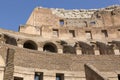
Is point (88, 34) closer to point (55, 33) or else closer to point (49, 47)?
point (55, 33)

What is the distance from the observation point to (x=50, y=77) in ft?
52.0

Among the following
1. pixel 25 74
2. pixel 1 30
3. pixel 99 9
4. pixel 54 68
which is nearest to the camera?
pixel 25 74

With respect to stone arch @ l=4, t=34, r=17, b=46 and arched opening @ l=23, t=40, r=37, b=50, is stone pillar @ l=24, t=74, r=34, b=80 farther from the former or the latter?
arched opening @ l=23, t=40, r=37, b=50

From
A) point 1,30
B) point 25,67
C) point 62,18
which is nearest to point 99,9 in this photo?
point 62,18

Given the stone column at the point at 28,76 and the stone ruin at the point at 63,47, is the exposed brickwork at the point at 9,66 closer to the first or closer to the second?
the stone ruin at the point at 63,47

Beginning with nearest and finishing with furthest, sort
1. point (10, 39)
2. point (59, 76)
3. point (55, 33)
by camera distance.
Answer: point (59, 76)
point (10, 39)
point (55, 33)

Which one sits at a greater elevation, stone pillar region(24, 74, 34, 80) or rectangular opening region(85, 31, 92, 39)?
rectangular opening region(85, 31, 92, 39)

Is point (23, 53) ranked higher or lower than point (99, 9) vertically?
lower

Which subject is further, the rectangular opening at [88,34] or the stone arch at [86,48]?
the rectangular opening at [88,34]

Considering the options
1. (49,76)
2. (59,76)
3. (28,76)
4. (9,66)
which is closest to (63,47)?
(59,76)

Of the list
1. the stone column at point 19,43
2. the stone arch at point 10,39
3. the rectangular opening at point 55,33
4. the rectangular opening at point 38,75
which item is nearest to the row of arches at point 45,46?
the stone column at point 19,43

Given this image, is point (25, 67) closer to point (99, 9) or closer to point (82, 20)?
point (82, 20)

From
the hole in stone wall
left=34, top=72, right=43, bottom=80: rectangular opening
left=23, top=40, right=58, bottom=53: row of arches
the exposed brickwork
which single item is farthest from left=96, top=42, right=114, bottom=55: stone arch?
the exposed brickwork

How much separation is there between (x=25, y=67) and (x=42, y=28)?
1453 centimetres
